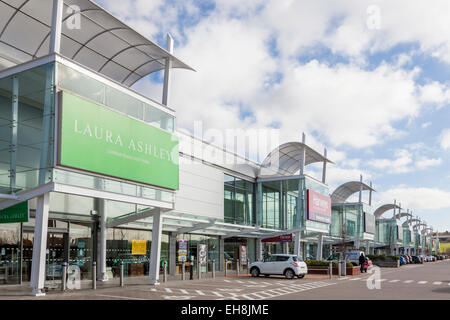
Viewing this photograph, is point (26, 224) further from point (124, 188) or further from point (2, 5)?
point (2, 5)

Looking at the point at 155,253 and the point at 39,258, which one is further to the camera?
the point at 155,253

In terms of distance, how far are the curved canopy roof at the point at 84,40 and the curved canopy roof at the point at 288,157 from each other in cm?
1944

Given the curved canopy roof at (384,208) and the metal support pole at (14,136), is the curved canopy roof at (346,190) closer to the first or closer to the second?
the curved canopy roof at (384,208)

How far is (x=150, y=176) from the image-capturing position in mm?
21656

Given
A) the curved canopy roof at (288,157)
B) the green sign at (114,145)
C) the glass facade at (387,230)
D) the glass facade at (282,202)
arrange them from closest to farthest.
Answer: the green sign at (114,145) < the glass facade at (282,202) < the curved canopy roof at (288,157) < the glass facade at (387,230)

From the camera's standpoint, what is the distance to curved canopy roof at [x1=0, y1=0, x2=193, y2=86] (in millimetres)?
19938

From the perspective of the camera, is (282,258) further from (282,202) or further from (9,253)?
(9,253)

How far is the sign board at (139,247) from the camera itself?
2765 centimetres

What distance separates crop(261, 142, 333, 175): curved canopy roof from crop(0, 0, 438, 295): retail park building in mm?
9075

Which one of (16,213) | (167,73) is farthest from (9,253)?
(167,73)

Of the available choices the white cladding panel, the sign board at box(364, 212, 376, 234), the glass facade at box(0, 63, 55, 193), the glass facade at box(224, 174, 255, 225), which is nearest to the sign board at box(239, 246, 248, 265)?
the glass facade at box(224, 174, 255, 225)

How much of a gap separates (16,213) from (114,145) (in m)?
4.48

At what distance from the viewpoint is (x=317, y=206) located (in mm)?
41781

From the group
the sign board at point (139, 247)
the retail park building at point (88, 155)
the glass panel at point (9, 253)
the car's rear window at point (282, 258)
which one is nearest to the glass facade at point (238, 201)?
the retail park building at point (88, 155)
